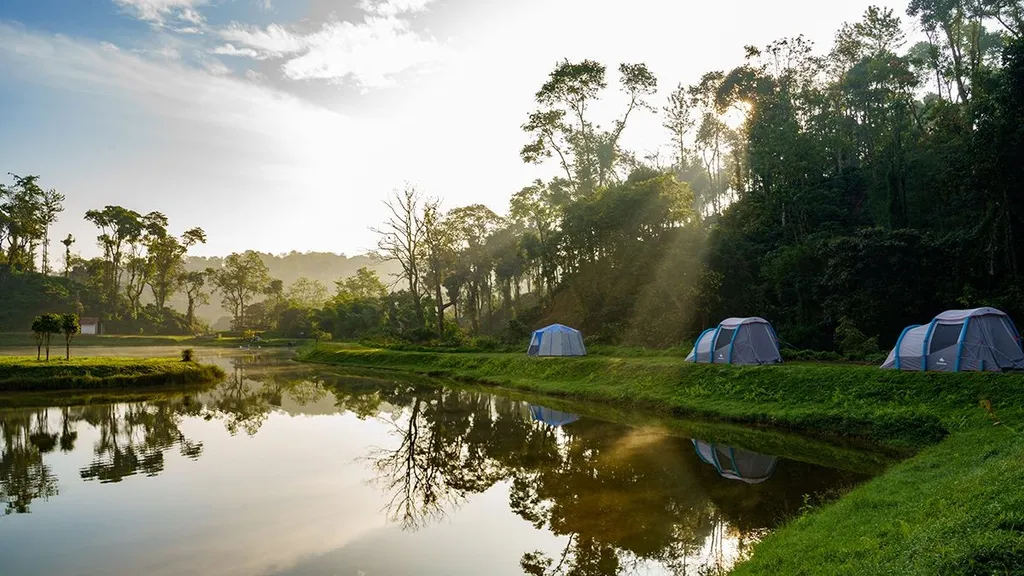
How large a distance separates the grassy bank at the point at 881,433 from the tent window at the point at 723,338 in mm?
1581

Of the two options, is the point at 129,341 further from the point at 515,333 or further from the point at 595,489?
the point at 595,489

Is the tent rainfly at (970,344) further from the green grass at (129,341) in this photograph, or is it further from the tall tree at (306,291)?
the tall tree at (306,291)

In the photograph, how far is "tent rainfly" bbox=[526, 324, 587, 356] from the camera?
3172 cm

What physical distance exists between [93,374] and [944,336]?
3571cm

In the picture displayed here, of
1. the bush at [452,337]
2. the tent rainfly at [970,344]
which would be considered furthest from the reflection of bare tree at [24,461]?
the bush at [452,337]

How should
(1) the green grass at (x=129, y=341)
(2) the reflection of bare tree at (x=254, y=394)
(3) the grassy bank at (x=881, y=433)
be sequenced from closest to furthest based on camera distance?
(3) the grassy bank at (x=881, y=433) → (2) the reflection of bare tree at (x=254, y=394) → (1) the green grass at (x=129, y=341)

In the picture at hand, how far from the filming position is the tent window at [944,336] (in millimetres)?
16312

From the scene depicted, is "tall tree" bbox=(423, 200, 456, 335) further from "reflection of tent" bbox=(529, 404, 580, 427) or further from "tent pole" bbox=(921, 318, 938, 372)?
"tent pole" bbox=(921, 318, 938, 372)

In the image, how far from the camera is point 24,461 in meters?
13.8

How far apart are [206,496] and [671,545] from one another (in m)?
9.51

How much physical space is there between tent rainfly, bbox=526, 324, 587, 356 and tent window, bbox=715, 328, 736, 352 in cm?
990

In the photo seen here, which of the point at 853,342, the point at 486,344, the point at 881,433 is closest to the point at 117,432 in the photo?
the point at 881,433

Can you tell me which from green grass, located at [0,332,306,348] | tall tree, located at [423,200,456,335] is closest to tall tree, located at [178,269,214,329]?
green grass, located at [0,332,306,348]

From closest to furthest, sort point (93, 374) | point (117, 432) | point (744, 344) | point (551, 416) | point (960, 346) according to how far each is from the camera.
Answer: point (960, 346)
point (117, 432)
point (551, 416)
point (744, 344)
point (93, 374)
